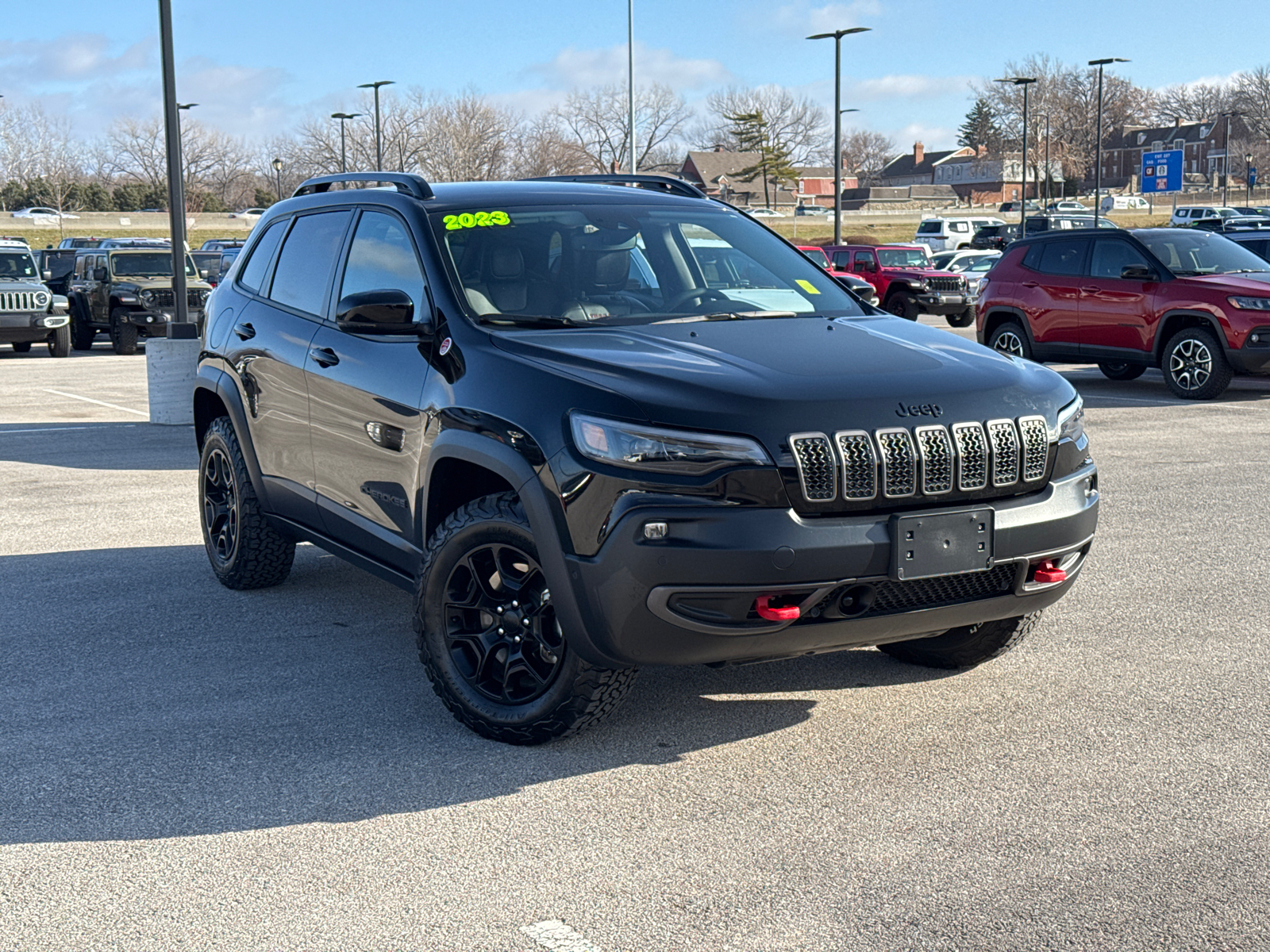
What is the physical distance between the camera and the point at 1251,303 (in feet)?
48.2

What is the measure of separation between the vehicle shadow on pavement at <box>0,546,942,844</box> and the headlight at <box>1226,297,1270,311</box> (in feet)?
36.0

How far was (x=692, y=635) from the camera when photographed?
13.1ft

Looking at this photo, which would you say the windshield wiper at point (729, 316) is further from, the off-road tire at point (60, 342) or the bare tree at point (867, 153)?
the bare tree at point (867, 153)

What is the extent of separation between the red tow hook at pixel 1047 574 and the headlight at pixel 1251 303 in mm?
11593

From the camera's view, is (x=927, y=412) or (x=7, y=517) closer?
(x=927, y=412)

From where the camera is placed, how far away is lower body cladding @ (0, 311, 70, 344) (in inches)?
893

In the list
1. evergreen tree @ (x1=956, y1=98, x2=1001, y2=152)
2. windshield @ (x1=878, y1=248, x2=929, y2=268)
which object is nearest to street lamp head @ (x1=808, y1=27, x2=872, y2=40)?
windshield @ (x1=878, y1=248, x2=929, y2=268)

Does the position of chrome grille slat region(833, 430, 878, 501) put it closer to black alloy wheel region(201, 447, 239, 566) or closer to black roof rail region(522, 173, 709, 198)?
black roof rail region(522, 173, 709, 198)

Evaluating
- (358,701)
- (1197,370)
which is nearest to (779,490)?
(358,701)

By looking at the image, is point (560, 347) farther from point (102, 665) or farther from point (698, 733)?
point (102, 665)

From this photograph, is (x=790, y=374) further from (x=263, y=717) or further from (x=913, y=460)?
(x=263, y=717)

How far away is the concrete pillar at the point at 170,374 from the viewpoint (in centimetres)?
1374

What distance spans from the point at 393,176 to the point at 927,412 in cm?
267

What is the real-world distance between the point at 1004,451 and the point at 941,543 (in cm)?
39
